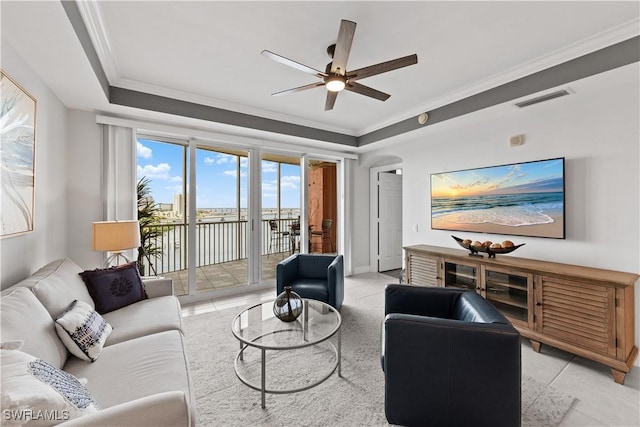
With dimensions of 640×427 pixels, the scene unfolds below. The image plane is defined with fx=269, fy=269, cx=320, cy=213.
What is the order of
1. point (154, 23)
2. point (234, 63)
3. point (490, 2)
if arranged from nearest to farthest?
point (490, 2) → point (154, 23) → point (234, 63)

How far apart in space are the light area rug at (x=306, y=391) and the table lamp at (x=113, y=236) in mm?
1156

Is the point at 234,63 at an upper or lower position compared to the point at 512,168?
upper

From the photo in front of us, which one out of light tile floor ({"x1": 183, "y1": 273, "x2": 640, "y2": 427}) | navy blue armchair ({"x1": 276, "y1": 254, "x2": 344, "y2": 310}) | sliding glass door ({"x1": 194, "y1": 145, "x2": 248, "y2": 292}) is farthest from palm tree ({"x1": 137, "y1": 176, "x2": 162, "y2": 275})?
light tile floor ({"x1": 183, "y1": 273, "x2": 640, "y2": 427})

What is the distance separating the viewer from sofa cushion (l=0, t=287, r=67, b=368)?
1.29 metres

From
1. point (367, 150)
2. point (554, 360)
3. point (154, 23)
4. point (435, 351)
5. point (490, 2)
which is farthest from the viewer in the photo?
point (367, 150)

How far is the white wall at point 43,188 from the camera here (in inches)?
73.3

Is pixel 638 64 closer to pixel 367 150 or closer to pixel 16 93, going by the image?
pixel 367 150

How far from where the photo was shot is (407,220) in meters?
4.52

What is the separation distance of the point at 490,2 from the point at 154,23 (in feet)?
7.99

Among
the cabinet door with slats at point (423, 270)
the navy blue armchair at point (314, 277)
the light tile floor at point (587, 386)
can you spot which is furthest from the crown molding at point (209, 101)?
the light tile floor at point (587, 386)

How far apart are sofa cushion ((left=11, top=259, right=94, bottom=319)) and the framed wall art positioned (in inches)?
13.2

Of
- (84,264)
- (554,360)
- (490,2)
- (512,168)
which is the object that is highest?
(490,2)

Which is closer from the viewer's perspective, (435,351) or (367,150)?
Answer: (435,351)

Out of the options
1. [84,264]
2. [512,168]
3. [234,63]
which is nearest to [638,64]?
[512,168]
